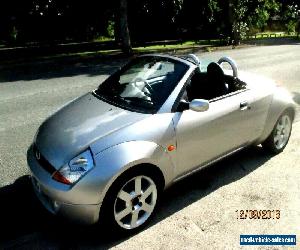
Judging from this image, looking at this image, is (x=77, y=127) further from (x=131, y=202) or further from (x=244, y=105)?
(x=244, y=105)

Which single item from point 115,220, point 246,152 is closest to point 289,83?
point 246,152

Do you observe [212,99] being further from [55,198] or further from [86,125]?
[55,198]

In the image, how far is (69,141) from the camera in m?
3.82

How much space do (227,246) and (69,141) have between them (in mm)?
2006

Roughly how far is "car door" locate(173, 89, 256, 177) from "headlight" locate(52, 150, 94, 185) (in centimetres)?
110

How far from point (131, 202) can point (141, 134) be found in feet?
2.39

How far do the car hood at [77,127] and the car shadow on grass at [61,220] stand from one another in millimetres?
843

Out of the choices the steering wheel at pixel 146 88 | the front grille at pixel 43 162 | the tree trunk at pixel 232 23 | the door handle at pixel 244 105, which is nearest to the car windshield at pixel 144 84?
the steering wheel at pixel 146 88

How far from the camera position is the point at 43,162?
151 inches

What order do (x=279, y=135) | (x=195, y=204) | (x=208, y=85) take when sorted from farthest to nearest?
(x=279, y=135) < (x=208, y=85) < (x=195, y=204)

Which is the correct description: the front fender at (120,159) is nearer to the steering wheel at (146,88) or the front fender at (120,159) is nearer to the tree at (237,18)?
the steering wheel at (146,88)

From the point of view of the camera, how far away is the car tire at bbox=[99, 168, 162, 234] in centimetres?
361

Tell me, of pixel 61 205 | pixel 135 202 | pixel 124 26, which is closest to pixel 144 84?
pixel 135 202

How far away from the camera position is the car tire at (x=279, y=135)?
18.5ft
